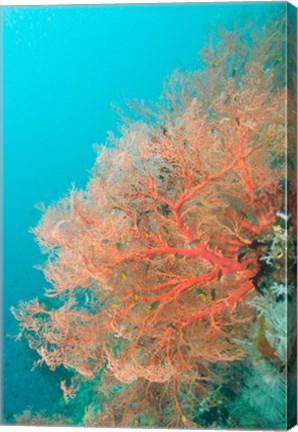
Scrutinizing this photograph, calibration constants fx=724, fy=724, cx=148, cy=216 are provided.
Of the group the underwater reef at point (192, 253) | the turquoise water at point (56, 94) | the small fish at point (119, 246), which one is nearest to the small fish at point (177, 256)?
the underwater reef at point (192, 253)

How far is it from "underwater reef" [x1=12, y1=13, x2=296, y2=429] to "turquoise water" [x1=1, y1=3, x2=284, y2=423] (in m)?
0.14

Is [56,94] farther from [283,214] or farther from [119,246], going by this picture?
[283,214]

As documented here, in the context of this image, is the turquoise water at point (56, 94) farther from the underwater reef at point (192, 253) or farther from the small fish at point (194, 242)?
the small fish at point (194, 242)

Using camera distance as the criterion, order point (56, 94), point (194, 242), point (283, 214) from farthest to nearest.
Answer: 1. point (56, 94)
2. point (194, 242)
3. point (283, 214)

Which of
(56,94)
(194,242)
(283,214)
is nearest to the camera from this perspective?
(283,214)

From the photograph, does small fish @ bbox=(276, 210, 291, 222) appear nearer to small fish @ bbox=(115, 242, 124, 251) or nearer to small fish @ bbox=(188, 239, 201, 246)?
small fish @ bbox=(188, 239, 201, 246)

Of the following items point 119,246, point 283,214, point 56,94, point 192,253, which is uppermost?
point 56,94

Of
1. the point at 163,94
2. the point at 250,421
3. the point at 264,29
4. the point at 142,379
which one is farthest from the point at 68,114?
the point at 250,421

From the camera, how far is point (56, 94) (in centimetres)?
535

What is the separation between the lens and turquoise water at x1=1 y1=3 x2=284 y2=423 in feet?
16.9

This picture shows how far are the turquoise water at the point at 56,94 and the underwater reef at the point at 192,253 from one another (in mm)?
140

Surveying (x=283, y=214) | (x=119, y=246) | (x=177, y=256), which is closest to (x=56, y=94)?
(x=119, y=246)

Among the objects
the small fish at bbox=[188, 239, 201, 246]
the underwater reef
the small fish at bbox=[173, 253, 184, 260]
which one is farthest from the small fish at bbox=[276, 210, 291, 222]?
the small fish at bbox=[173, 253, 184, 260]

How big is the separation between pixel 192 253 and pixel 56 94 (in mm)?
1553
